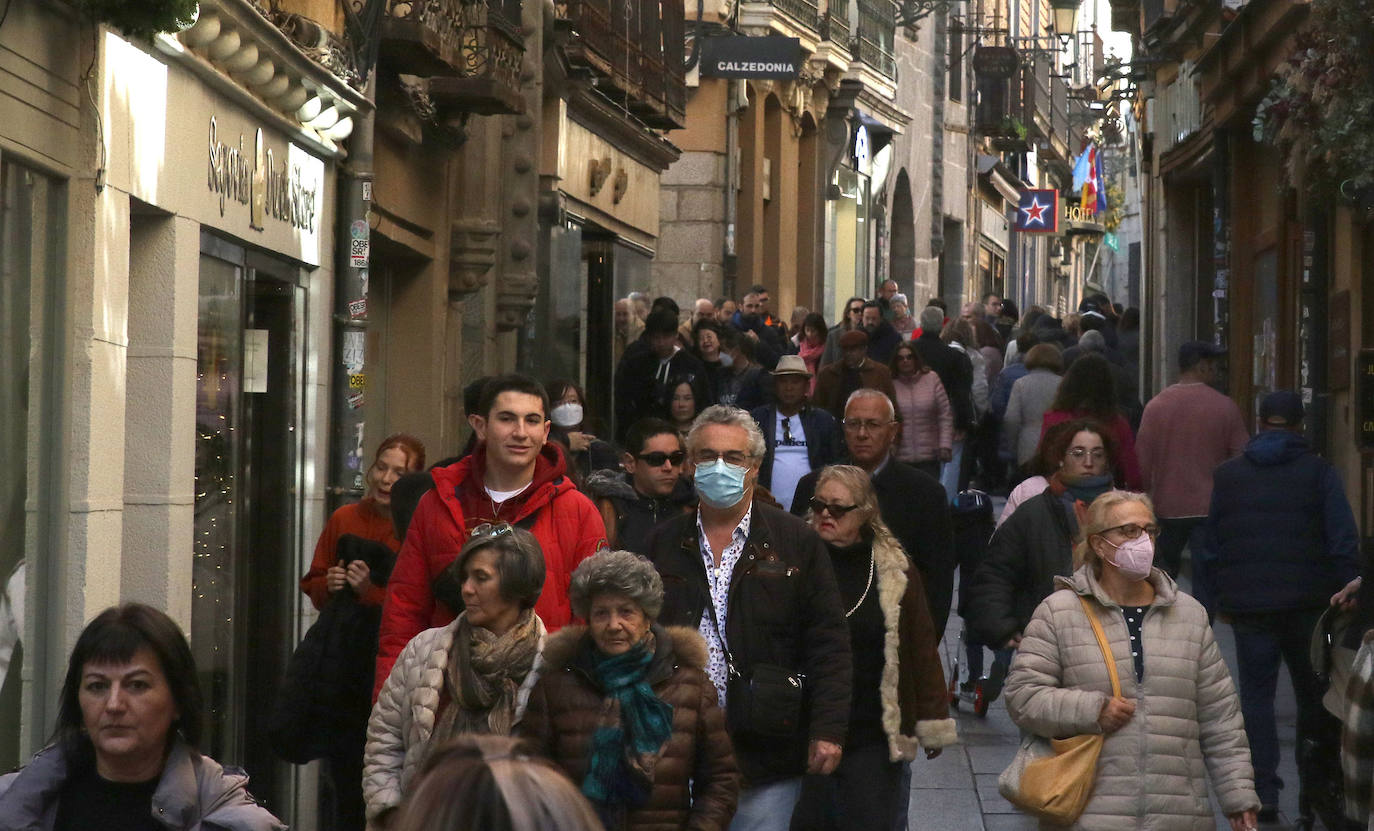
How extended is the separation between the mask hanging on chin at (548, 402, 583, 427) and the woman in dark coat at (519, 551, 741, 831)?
532 centimetres

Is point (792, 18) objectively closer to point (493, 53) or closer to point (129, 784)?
point (493, 53)

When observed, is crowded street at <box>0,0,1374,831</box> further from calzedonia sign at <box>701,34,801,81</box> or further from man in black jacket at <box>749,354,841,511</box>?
calzedonia sign at <box>701,34,801,81</box>

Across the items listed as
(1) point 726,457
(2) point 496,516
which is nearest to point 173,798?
(2) point 496,516

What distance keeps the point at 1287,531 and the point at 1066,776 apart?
3370 mm

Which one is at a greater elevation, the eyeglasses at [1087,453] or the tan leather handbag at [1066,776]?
the eyeglasses at [1087,453]

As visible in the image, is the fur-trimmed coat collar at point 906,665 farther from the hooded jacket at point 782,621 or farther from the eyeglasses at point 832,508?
the hooded jacket at point 782,621

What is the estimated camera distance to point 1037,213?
45875mm

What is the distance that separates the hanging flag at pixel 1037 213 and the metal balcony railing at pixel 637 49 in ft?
74.3

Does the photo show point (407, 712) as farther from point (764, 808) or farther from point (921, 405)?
point (921, 405)

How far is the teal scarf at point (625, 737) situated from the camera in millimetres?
5777

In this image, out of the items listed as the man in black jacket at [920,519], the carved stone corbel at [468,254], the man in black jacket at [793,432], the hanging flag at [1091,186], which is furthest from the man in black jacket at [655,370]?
the hanging flag at [1091,186]

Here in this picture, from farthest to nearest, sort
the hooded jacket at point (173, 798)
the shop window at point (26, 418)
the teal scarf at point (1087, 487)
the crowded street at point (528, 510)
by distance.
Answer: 1. the teal scarf at point (1087, 487)
2. the shop window at point (26, 418)
3. the crowded street at point (528, 510)
4. the hooded jacket at point (173, 798)

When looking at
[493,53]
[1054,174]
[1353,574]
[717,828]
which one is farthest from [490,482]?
[1054,174]

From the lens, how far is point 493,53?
13.7 meters
